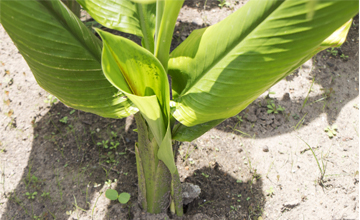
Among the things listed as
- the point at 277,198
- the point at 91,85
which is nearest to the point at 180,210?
the point at 277,198

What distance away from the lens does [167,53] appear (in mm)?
913

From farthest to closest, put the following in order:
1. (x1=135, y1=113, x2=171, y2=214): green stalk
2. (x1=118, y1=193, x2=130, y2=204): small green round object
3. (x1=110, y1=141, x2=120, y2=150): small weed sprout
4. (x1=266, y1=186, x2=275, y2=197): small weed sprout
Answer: (x1=110, y1=141, x2=120, y2=150): small weed sprout < (x1=266, y1=186, x2=275, y2=197): small weed sprout < (x1=118, y1=193, x2=130, y2=204): small green round object < (x1=135, y1=113, x2=171, y2=214): green stalk

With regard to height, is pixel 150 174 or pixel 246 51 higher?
pixel 246 51

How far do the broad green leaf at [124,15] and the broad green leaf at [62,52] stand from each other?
0.14m

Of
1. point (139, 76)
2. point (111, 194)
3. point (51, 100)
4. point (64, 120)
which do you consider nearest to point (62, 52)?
point (139, 76)

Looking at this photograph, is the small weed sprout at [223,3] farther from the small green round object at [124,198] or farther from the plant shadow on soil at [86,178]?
the small green round object at [124,198]

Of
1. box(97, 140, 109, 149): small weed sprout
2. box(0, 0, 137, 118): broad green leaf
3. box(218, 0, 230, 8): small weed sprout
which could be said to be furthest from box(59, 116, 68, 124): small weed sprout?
box(218, 0, 230, 8): small weed sprout

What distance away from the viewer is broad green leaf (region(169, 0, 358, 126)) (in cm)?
64

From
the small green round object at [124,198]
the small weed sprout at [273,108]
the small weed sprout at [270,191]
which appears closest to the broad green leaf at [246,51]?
the small green round object at [124,198]

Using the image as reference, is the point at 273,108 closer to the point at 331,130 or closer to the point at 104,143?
the point at 331,130

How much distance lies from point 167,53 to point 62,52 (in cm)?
34

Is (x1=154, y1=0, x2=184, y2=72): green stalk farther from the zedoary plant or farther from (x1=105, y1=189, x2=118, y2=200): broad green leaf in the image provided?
(x1=105, y1=189, x2=118, y2=200): broad green leaf

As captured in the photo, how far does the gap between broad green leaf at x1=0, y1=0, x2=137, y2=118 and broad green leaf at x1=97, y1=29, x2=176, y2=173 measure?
12cm

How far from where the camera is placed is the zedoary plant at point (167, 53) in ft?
2.24
